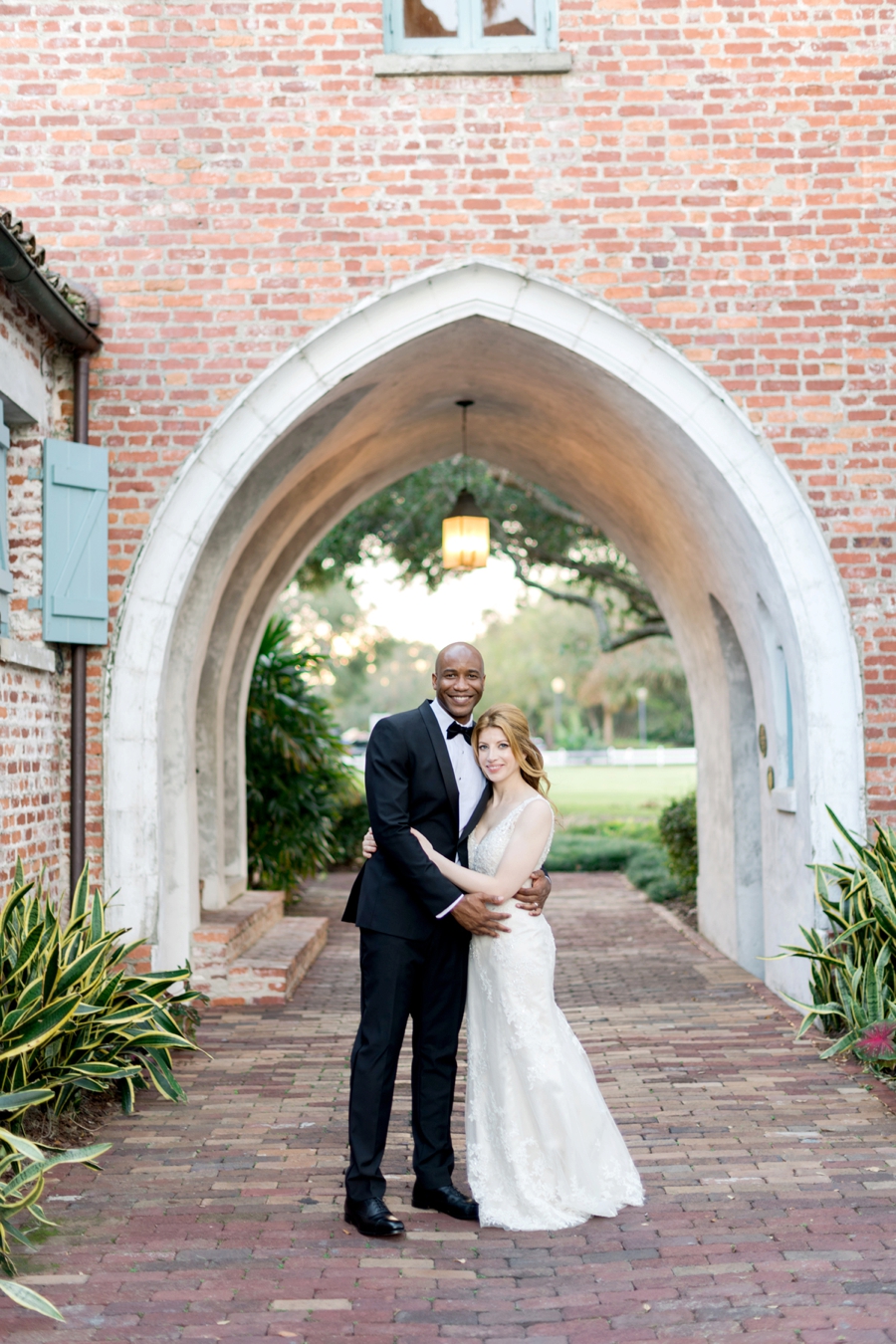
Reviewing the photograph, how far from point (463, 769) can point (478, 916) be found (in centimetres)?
52

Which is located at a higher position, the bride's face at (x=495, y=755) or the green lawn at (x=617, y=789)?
the bride's face at (x=495, y=755)

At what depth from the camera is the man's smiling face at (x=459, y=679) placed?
14.3 feet

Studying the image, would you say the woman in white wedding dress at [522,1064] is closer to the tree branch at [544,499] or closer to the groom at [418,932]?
the groom at [418,932]

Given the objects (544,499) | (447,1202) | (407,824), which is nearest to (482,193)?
(407,824)

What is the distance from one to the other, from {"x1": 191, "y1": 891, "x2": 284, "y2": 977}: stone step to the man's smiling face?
4.32 meters

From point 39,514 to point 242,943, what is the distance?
3.31 m

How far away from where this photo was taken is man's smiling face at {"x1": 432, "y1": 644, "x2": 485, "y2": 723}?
437 centimetres

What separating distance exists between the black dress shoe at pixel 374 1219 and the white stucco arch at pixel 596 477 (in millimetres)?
3378

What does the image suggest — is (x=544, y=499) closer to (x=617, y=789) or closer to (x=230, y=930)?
(x=230, y=930)

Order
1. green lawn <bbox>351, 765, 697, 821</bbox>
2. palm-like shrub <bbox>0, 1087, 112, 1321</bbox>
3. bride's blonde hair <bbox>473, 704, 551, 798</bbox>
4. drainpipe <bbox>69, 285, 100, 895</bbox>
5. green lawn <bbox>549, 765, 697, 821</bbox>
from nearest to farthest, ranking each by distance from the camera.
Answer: palm-like shrub <bbox>0, 1087, 112, 1321</bbox>
bride's blonde hair <bbox>473, 704, 551, 798</bbox>
drainpipe <bbox>69, 285, 100, 895</bbox>
green lawn <bbox>351, 765, 697, 821</bbox>
green lawn <bbox>549, 765, 697, 821</bbox>

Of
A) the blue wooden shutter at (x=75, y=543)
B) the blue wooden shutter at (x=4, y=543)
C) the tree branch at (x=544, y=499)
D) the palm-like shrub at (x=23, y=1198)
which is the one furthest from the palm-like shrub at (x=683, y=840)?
the palm-like shrub at (x=23, y=1198)

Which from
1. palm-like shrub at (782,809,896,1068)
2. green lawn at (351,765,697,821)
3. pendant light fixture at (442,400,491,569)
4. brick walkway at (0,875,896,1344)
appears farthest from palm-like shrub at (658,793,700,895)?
brick walkway at (0,875,896,1344)

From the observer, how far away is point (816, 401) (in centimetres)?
761

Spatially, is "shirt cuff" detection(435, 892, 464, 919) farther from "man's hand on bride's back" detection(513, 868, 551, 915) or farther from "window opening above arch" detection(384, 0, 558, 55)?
"window opening above arch" detection(384, 0, 558, 55)
